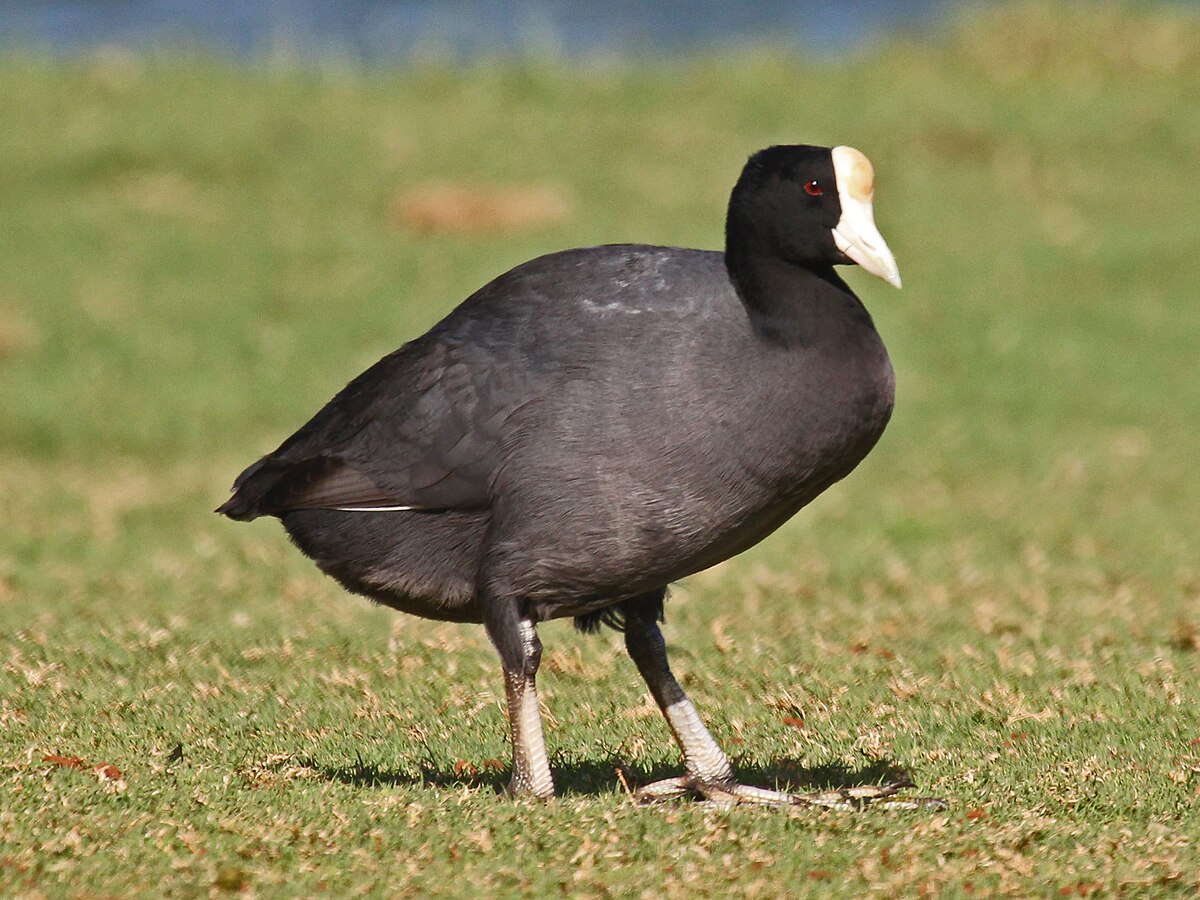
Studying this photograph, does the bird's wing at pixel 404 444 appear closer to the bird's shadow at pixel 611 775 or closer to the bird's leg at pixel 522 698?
the bird's leg at pixel 522 698

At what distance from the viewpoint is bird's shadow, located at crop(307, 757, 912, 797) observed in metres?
6.51

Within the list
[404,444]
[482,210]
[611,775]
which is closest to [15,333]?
[482,210]

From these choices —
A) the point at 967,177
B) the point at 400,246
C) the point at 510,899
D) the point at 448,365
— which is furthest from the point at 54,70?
the point at 510,899

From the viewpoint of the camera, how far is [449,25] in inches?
1012

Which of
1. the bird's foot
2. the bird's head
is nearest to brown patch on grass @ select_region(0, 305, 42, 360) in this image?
the bird's foot

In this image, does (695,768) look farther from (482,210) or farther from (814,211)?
(482,210)

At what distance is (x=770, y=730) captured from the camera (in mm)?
7309

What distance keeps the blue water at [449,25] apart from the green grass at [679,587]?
962mm

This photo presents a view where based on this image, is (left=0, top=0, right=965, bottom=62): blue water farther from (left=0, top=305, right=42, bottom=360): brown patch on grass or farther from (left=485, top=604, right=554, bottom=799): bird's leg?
(left=485, top=604, right=554, bottom=799): bird's leg

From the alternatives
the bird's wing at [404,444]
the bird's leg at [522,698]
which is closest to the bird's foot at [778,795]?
the bird's leg at [522,698]

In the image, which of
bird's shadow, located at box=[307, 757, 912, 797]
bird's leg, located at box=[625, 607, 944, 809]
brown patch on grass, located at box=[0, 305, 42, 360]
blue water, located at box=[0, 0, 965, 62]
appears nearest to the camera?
bird's leg, located at box=[625, 607, 944, 809]

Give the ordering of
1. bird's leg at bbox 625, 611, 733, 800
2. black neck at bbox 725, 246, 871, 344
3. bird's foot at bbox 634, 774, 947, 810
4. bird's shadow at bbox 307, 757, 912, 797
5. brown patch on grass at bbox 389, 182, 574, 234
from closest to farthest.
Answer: black neck at bbox 725, 246, 871, 344 → bird's foot at bbox 634, 774, 947, 810 → bird's leg at bbox 625, 611, 733, 800 → bird's shadow at bbox 307, 757, 912, 797 → brown patch on grass at bbox 389, 182, 574, 234

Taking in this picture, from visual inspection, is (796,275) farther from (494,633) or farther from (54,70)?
(54,70)

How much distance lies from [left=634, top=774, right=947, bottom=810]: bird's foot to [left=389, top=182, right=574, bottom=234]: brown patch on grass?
41.0ft
